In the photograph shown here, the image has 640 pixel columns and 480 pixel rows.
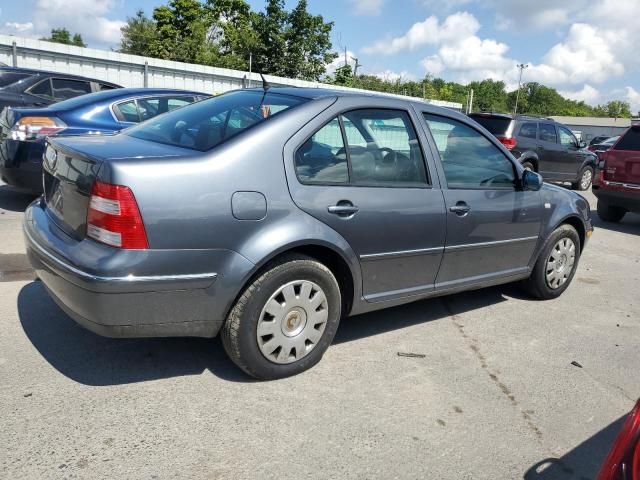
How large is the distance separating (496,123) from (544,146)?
150 cm

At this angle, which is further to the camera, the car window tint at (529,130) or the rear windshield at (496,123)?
the car window tint at (529,130)

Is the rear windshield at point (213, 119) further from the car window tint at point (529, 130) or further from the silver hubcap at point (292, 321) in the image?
the car window tint at point (529, 130)

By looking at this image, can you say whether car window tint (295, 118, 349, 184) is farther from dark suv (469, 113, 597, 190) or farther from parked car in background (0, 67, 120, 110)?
dark suv (469, 113, 597, 190)

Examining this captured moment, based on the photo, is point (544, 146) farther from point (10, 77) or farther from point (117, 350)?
point (117, 350)

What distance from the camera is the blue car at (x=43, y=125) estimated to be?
6043 mm

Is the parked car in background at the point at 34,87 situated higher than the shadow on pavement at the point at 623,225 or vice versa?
the parked car in background at the point at 34,87

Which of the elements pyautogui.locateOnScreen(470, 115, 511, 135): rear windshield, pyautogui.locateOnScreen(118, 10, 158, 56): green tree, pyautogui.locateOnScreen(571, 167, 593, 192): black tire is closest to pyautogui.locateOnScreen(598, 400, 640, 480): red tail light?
pyautogui.locateOnScreen(470, 115, 511, 135): rear windshield

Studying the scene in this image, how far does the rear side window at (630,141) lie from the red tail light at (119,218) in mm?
8727

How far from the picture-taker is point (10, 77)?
29.7 ft

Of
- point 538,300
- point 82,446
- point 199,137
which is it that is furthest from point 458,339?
point 82,446

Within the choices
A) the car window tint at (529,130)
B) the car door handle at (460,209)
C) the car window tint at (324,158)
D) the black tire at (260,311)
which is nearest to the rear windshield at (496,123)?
the car window tint at (529,130)

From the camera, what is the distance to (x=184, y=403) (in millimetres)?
2902

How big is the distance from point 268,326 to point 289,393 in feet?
1.30

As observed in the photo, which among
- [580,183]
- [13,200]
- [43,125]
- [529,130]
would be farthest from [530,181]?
[580,183]
